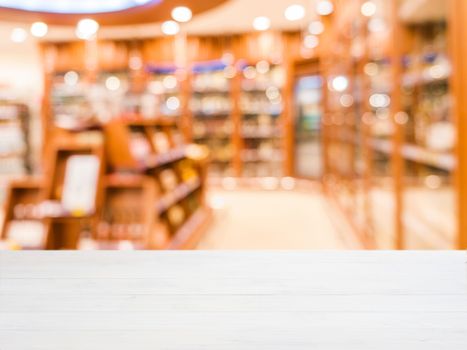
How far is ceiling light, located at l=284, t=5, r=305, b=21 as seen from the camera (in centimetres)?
870

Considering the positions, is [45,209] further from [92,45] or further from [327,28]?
[92,45]

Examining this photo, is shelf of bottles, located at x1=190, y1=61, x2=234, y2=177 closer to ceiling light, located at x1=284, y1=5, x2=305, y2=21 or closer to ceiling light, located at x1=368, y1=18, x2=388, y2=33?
ceiling light, located at x1=284, y1=5, x2=305, y2=21

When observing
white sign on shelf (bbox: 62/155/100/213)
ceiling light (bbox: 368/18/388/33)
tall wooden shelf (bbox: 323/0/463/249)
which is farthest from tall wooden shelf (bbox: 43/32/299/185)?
white sign on shelf (bbox: 62/155/100/213)

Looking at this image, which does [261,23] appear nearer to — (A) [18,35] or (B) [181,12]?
(A) [18,35]

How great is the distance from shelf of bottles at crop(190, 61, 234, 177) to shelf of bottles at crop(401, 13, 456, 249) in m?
6.21

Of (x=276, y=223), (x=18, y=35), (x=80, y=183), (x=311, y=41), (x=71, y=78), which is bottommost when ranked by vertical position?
(x=276, y=223)

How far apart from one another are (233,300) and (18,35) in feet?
36.9

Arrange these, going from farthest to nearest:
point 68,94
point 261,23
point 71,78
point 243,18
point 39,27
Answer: point 71,78, point 68,94, point 261,23, point 243,18, point 39,27

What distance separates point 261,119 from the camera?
10.8 meters

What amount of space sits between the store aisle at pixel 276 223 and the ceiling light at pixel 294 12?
10.1ft

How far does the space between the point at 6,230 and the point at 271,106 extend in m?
7.37

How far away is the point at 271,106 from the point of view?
35.0ft

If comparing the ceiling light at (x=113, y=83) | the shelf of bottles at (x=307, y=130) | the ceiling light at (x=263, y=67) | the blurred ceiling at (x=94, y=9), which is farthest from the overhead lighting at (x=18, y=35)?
the blurred ceiling at (x=94, y=9)

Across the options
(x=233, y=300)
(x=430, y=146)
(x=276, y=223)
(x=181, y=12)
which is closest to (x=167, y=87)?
(x=276, y=223)
